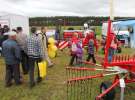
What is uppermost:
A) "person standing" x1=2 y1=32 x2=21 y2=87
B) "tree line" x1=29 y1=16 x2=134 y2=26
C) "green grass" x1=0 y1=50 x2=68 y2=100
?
"tree line" x1=29 y1=16 x2=134 y2=26

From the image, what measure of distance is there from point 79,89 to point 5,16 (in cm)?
1596

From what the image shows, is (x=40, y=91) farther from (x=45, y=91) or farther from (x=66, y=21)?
(x=66, y=21)

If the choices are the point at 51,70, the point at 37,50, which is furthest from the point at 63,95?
the point at 51,70

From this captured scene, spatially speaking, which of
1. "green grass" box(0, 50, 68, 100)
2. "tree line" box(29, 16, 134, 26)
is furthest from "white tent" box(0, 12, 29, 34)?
"tree line" box(29, 16, 134, 26)

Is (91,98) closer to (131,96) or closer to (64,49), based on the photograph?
(131,96)

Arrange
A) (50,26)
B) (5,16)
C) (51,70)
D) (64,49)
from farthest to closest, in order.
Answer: (50,26) < (5,16) < (64,49) < (51,70)

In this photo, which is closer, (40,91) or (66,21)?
(40,91)

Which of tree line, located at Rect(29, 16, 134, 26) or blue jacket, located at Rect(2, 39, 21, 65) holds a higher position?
tree line, located at Rect(29, 16, 134, 26)

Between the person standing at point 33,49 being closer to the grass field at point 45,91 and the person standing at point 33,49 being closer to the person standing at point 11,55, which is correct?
the person standing at point 11,55

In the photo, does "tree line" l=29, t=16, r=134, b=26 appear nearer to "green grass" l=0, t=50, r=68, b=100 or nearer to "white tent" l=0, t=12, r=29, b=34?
"white tent" l=0, t=12, r=29, b=34

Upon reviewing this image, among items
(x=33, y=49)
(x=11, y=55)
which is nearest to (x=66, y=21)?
(x=11, y=55)

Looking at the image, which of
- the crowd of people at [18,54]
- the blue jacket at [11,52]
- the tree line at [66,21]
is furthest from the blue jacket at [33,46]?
the tree line at [66,21]

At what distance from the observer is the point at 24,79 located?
11.1 meters

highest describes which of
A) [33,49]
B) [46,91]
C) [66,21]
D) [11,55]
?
[66,21]
